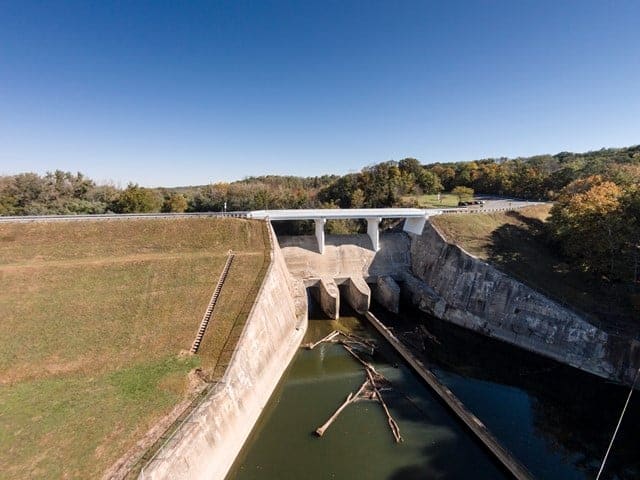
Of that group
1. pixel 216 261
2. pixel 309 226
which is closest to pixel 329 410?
pixel 216 261

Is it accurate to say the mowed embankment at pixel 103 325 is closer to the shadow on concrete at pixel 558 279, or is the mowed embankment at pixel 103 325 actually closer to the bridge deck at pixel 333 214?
the bridge deck at pixel 333 214

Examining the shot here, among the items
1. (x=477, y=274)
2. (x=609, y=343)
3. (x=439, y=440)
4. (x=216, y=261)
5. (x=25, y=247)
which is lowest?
(x=439, y=440)

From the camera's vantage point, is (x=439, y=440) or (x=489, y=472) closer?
(x=489, y=472)

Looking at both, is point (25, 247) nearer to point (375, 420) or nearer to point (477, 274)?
point (375, 420)

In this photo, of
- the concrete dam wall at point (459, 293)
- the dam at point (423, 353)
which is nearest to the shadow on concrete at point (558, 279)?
the concrete dam wall at point (459, 293)

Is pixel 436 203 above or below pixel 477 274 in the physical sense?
above

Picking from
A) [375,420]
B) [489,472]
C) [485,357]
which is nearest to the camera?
[489,472]

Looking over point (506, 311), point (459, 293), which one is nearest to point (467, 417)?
point (506, 311)
